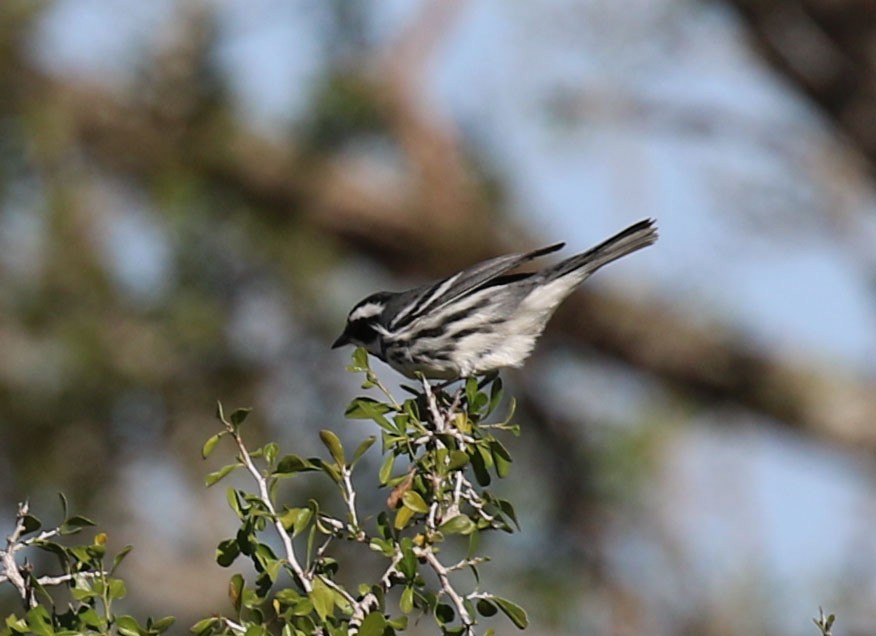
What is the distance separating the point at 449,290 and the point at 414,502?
212cm

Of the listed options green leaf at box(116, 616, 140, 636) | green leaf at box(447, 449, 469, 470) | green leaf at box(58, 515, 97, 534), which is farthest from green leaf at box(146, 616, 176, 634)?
green leaf at box(447, 449, 469, 470)

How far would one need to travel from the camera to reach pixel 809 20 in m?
10.6

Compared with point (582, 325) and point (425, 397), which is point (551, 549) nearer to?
point (582, 325)

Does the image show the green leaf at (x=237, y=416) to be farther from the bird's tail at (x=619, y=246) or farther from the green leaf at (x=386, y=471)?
the bird's tail at (x=619, y=246)

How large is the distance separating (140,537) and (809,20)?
252 inches

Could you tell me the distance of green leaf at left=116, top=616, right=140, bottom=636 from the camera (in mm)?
2807

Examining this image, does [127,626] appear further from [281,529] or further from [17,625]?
[281,529]

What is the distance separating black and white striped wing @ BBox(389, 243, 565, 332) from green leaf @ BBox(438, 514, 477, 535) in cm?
207

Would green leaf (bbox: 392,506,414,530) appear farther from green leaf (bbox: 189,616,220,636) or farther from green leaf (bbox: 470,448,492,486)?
Answer: green leaf (bbox: 189,616,220,636)

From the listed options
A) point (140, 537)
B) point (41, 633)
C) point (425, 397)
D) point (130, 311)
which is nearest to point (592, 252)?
point (425, 397)

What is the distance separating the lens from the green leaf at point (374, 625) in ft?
9.03

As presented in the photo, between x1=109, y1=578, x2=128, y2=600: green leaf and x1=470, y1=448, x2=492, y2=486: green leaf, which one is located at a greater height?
x1=470, y1=448, x2=492, y2=486: green leaf

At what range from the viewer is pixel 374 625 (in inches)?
109

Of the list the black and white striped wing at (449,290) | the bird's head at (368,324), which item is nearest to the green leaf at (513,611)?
the black and white striped wing at (449,290)
